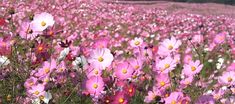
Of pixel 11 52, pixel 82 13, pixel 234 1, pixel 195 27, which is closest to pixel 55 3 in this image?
pixel 82 13

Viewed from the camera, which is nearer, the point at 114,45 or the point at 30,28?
the point at 30,28

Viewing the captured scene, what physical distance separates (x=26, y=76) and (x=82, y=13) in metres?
11.7

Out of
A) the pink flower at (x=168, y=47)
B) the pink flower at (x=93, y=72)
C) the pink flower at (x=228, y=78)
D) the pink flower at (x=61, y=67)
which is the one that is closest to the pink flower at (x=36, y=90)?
the pink flower at (x=93, y=72)

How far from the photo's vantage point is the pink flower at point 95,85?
2096 millimetres

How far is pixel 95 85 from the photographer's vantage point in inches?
82.7

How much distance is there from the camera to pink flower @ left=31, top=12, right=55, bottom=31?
2.39 m

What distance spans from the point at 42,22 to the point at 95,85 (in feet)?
1.63

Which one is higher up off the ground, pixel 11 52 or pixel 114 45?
pixel 11 52

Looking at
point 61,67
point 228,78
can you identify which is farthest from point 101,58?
point 228,78

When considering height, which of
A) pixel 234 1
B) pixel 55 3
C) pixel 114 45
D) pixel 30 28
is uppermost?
pixel 30 28

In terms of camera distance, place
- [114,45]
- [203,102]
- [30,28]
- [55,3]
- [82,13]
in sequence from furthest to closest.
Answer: [55,3] → [82,13] → [114,45] → [30,28] → [203,102]

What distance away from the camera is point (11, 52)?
2.47 m

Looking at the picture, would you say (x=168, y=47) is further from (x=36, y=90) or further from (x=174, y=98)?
(x=36, y=90)

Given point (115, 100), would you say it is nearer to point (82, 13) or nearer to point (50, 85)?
point (50, 85)
